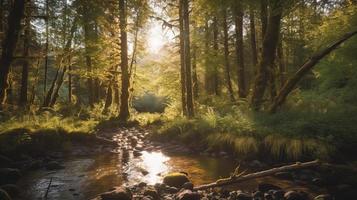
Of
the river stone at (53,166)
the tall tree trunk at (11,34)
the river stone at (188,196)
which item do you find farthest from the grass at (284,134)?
the tall tree trunk at (11,34)

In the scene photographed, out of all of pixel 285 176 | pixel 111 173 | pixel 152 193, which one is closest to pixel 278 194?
pixel 285 176

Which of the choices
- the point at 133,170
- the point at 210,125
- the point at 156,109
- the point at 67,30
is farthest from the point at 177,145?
the point at 156,109

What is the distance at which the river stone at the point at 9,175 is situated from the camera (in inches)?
361

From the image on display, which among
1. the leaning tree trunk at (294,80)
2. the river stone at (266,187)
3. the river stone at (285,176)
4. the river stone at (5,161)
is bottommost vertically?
the river stone at (266,187)

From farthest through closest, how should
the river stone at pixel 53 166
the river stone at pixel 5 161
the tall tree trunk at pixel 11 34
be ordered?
the tall tree trunk at pixel 11 34
the river stone at pixel 53 166
the river stone at pixel 5 161

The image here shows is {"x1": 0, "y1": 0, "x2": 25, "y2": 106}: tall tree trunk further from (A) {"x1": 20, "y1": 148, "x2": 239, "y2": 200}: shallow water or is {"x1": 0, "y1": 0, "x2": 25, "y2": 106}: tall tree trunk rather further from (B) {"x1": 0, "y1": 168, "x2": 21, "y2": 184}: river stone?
(A) {"x1": 20, "y1": 148, "x2": 239, "y2": 200}: shallow water

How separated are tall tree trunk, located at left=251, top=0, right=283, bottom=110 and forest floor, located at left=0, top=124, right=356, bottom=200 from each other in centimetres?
351

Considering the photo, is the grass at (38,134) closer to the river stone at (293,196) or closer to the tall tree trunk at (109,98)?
the tall tree trunk at (109,98)

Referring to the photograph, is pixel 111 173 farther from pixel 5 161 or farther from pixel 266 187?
pixel 266 187

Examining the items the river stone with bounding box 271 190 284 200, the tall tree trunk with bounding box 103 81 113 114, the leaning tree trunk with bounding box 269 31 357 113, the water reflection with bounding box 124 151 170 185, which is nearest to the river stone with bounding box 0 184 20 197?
the water reflection with bounding box 124 151 170 185

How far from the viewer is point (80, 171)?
1055 cm

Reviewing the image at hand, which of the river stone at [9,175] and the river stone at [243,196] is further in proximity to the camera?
the river stone at [9,175]

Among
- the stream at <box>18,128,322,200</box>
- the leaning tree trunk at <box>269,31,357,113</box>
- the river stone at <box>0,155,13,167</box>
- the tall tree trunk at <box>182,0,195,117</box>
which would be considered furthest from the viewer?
the tall tree trunk at <box>182,0,195,117</box>

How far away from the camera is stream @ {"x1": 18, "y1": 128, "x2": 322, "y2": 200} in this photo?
341 inches
